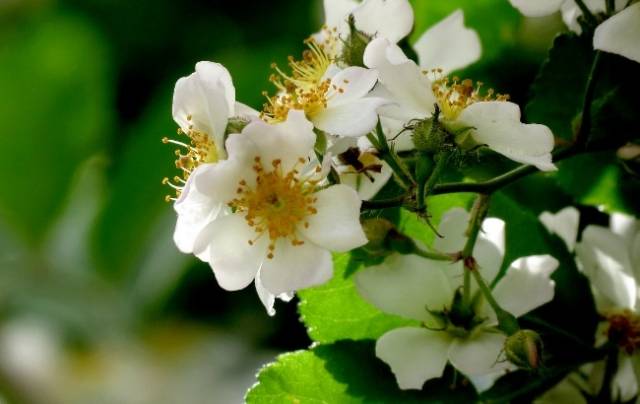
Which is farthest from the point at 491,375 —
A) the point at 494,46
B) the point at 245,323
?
the point at 245,323

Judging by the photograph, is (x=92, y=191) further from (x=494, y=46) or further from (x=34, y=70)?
(x=494, y=46)

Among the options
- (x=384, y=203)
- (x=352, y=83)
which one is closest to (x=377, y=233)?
(x=384, y=203)

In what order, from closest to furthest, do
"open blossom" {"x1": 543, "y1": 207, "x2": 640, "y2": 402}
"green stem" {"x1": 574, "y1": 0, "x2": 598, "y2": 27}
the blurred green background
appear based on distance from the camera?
"green stem" {"x1": 574, "y1": 0, "x2": 598, "y2": 27}
"open blossom" {"x1": 543, "y1": 207, "x2": 640, "y2": 402}
the blurred green background

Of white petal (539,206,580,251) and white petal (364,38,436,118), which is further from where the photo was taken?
white petal (539,206,580,251)

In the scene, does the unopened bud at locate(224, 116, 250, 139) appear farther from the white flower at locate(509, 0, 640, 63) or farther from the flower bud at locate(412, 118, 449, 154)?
the white flower at locate(509, 0, 640, 63)

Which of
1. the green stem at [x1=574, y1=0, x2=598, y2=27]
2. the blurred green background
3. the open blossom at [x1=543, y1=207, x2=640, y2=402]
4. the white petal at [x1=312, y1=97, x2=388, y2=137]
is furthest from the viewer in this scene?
the blurred green background

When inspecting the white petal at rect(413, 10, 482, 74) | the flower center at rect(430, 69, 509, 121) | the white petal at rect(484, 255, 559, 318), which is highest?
the white petal at rect(413, 10, 482, 74)

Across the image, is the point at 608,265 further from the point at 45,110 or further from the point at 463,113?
the point at 45,110

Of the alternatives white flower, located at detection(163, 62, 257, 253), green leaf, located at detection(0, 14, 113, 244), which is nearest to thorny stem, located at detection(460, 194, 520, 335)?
white flower, located at detection(163, 62, 257, 253)
